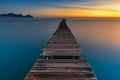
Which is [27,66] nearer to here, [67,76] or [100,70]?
[100,70]

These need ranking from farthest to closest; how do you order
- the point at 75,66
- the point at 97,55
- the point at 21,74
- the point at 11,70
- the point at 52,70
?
1. the point at 97,55
2. the point at 11,70
3. the point at 21,74
4. the point at 75,66
5. the point at 52,70

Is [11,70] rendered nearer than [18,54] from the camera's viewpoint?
Yes

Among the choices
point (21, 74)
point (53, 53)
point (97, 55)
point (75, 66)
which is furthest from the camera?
point (97, 55)

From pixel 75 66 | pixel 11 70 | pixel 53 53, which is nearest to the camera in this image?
pixel 75 66

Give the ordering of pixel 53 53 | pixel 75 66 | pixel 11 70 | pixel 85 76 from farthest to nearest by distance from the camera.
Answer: pixel 11 70
pixel 53 53
pixel 75 66
pixel 85 76

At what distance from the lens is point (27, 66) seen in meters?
11.5

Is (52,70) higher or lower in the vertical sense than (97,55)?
higher

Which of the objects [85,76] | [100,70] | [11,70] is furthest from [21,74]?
[85,76]

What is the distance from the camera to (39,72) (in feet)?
17.9

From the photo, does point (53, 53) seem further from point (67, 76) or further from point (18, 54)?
point (18, 54)

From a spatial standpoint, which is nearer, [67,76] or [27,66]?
[67,76]

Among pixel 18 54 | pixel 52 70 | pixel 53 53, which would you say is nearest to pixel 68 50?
pixel 53 53

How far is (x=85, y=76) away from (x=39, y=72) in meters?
1.21

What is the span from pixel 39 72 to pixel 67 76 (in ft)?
2.56
